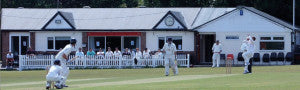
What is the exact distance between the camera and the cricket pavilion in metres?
48.9

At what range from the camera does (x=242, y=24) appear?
49156mm

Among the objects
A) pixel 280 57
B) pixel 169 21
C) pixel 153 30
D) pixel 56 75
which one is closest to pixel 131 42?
pixel 153 30

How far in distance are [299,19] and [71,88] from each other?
38.3m

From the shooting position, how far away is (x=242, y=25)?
49.1 meters

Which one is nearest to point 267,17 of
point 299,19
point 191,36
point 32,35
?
point 191,36

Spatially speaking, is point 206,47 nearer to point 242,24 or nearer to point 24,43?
point 242,24

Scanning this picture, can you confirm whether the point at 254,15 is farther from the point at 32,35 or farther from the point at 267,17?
the point at 32,35

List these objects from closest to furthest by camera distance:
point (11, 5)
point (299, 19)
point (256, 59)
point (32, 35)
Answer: point (256, 59)
point (32, 35)
point (299, 19)
point (11, 5)

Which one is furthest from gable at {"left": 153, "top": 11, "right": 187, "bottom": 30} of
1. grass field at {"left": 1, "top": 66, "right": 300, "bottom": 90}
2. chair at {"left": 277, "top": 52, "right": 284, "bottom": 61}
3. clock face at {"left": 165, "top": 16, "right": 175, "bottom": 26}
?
grass field at {"left": 1, "top": 66, "right": 300, "bottom": 90}

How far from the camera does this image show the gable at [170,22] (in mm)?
50094

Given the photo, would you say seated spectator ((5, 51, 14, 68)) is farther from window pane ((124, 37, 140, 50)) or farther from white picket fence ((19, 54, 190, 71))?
window pane ((124, 37, 140, 50))

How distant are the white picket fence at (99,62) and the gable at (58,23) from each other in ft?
17.0

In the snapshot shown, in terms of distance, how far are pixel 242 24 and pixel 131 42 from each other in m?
7.98

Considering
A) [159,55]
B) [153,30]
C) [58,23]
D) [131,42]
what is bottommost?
[159,55]
